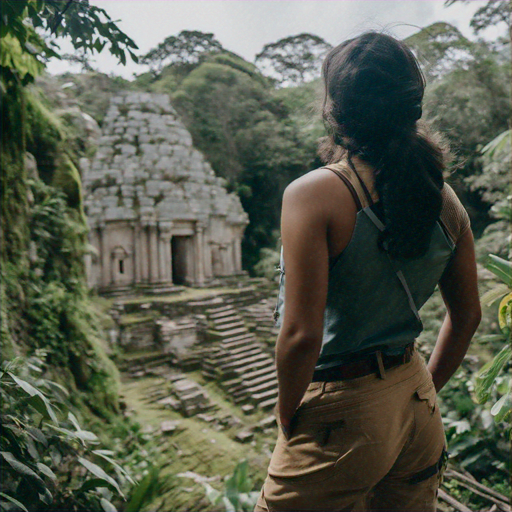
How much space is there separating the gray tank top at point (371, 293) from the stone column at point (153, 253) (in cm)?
1090

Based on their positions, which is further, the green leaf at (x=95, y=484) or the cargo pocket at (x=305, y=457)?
the green leaf at (x=95, y=484)

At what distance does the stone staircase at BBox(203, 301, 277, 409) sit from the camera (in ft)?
25.7

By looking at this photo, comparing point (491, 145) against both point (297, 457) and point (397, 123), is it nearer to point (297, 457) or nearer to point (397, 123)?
point (397, 123)

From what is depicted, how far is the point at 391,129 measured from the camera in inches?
43.8

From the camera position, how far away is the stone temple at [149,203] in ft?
38.0

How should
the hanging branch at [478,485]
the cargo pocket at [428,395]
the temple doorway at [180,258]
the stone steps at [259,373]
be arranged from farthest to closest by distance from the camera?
the temple doorway at [180,258]
the stone steps at [259,373]
the hanging branch at [478,485]
the cargo pocket at [428,395]

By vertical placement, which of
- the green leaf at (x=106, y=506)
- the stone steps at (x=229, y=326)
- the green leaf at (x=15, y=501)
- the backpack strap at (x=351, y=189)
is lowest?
the green leaf at (x=106, y=506)

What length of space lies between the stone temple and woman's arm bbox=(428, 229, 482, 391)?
10.2 m

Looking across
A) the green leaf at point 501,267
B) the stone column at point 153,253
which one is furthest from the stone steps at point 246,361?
the green leaf at point 501,267

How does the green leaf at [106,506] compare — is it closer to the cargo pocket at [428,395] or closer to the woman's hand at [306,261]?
the woman's hand at [306,261]

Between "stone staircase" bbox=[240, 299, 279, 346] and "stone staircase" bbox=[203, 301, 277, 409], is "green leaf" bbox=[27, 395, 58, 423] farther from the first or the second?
"stone staircase" bbox=[240, 299, 279, 346]

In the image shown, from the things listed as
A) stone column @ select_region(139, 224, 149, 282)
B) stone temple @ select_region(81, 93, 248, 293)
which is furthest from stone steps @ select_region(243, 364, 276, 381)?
stone column @ select_region(139, 224, 149, 282)

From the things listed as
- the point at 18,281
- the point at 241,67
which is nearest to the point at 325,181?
the point at 18,281

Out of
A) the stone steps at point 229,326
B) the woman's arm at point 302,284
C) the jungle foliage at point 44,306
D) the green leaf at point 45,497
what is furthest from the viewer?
the stone steps at point 229,326
